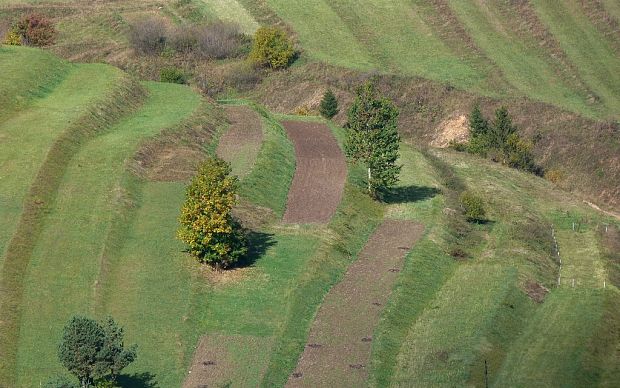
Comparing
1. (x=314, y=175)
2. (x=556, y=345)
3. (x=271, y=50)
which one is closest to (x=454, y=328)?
(x=556, y=345)

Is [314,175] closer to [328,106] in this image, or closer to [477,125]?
[477,125]

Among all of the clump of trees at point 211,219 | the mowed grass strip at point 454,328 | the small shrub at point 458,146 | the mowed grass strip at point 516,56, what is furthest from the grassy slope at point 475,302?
the mowed grass strip at point 516,56

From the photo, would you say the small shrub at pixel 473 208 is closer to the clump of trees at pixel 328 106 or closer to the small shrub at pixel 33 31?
the clump of trees at pixel 328 106

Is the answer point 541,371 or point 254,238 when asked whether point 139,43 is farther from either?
point 541,371

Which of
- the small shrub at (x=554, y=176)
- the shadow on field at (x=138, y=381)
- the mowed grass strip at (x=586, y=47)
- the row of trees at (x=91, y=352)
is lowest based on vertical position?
the small shrub at (x=554, y=176)

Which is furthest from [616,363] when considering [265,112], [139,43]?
[139,43]

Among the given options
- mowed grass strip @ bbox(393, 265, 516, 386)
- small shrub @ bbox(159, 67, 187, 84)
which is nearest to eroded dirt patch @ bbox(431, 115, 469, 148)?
small shrub @ bbox(159, 67, 187, 84)
